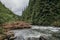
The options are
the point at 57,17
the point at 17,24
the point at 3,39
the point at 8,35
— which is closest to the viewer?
the point at 3,39

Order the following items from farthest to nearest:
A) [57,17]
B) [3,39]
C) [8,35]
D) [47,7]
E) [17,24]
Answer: [47,7]
[57,17]
[17,24]
[8,35]
[3,39]

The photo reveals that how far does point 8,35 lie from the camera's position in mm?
14305

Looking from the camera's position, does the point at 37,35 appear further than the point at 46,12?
No

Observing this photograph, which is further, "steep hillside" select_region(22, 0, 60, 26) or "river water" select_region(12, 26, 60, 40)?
"steep hillside" select_region(22, 0, 60, 26)

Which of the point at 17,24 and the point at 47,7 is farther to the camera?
the point at 47,7

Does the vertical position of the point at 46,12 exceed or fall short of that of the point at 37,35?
it exceeds it

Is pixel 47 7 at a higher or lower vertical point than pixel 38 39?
higher

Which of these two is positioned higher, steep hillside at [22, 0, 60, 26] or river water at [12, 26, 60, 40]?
steep hillside at [22, 0, 60, 26]

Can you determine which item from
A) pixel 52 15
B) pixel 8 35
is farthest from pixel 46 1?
pixel 8 35

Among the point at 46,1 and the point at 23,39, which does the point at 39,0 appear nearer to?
the point at 46,1

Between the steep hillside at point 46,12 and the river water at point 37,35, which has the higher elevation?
the steep hillside at point 46,12

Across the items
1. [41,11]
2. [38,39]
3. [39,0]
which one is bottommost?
[38,39]

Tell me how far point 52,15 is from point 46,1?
4776 millimetres

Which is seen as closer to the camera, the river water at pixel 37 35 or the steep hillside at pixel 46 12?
the river water at pixel 37 35
